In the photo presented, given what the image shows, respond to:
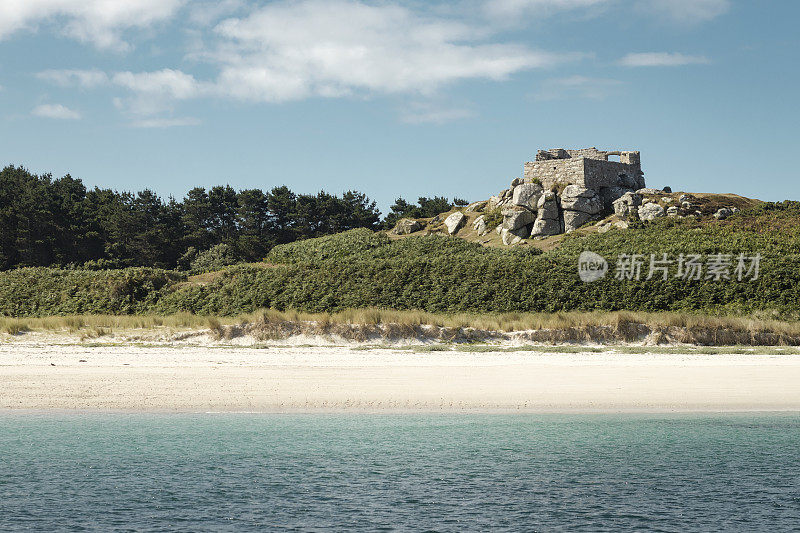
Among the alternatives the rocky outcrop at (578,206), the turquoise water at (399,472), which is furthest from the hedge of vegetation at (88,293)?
the rocky outcrop at (578,206)

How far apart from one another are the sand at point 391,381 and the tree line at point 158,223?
35.9m

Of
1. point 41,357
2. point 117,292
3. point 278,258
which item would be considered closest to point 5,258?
point 278,258

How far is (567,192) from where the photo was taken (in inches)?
1868

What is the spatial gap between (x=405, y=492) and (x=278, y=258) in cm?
4091

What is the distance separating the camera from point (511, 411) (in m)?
13.1

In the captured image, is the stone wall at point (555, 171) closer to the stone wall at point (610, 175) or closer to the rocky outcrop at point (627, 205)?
the stone wall at point (610, 175)

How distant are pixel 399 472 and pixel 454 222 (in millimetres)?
43560

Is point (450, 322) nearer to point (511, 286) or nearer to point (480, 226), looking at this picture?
point (511, 286)

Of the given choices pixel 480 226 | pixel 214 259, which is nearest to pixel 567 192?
pixel 480 226

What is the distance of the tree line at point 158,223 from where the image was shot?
199 feet

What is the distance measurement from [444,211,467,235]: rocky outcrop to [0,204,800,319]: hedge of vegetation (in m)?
12.8

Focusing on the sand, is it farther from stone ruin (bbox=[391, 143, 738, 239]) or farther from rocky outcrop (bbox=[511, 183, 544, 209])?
rocky outcrop (bbox=[511, 183, 544, 209])

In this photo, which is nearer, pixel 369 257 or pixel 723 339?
pixel 723 339

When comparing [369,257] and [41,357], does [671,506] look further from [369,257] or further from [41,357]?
[369,257]
